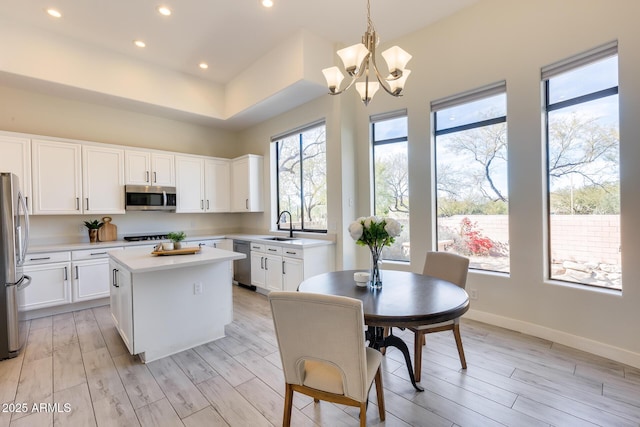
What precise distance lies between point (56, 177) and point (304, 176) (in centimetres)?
343

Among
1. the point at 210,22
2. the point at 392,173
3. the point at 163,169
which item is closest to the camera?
the point at 210,22

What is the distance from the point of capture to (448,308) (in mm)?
1589

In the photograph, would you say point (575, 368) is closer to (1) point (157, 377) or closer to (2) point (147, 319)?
(1) point (157, 377)

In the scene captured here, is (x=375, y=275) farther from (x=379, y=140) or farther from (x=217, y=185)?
(x=217, y=185)

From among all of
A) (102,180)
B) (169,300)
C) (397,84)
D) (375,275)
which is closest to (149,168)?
(102,180)

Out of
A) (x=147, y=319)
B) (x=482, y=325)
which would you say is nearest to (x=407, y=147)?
→ (x=482, y=325)

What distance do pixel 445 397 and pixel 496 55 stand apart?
3254mm

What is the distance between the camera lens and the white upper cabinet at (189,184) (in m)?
5.00

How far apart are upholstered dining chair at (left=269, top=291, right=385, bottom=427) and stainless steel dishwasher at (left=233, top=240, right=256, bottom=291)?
341cm

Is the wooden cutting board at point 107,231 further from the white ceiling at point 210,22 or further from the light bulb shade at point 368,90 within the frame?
the light bulb shade at point 368,90

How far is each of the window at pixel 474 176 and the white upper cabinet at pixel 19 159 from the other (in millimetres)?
5136

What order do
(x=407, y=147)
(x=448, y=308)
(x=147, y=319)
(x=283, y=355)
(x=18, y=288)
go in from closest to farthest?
(x=283, y=355)
(x=448, y=308)
(x=147, y=319)
(x=18, y=288)
(x=407, y=147)

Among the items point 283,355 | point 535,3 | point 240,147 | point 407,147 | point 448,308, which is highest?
point 535,3

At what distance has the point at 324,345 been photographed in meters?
1.36
